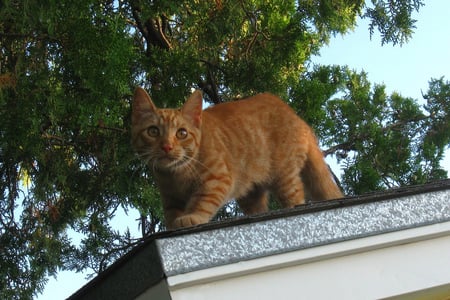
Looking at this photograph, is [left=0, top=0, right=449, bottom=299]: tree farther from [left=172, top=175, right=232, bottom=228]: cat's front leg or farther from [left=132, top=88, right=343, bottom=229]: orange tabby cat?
[left=172, top=175, right=232, bottom=228]: cat's front leg

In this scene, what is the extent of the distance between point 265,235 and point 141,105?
1.57 meters

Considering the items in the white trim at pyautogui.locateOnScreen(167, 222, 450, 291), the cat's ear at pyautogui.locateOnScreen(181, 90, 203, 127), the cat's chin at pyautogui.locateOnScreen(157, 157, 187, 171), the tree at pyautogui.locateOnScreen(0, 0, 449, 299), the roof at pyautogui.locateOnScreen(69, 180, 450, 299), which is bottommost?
the white trim at pyautogui.locateOnScreen(167, 222, 450, 291)

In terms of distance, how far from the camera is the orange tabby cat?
9.67ft

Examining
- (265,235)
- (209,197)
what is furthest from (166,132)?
(265,235)

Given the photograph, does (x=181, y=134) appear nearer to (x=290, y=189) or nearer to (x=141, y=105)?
(x=141, y=105)

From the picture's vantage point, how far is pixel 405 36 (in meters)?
4.65

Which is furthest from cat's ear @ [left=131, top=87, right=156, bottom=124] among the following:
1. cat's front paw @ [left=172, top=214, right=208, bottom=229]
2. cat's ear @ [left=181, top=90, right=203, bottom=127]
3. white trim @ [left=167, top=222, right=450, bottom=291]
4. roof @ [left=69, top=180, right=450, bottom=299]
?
white trim @ [left=167, top=222, right=450, bottom=291]

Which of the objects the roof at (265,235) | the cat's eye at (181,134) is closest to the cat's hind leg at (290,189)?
the cat's eye at (181,134)

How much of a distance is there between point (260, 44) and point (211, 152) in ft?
5.49

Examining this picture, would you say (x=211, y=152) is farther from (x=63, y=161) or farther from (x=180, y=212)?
(x=63, y=161)

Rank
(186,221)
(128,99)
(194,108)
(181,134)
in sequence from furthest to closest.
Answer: (128,99)
(194,108)
(181,134)
(186,221)

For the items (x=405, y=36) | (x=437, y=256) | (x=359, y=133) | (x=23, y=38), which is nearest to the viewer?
(x=437, y=256)

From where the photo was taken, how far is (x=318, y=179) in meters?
3.52

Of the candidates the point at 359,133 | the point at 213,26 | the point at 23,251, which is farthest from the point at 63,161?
the point at 359,133
